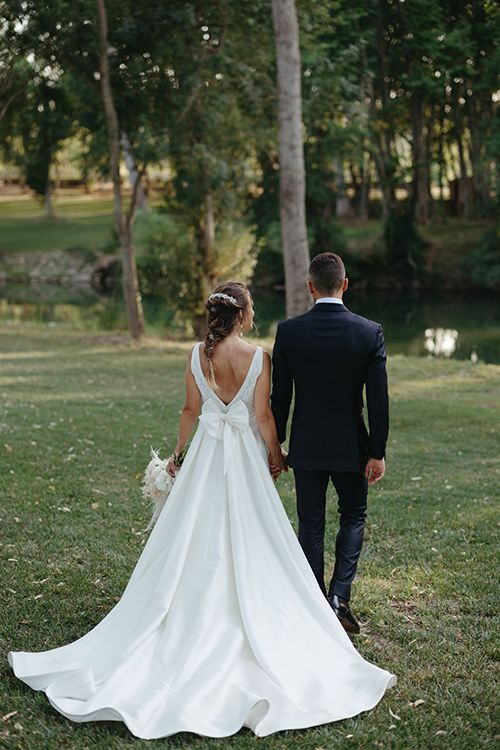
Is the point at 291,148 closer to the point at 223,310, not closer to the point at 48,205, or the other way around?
the point at 223,310

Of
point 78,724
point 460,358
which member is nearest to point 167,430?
point 78,724

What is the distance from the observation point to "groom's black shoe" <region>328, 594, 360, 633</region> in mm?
5697

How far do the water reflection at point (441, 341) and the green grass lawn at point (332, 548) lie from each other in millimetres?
10528

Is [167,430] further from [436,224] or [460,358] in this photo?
[436,224]

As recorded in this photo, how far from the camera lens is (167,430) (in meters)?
11.9

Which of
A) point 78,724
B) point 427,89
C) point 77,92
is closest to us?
point 78,724

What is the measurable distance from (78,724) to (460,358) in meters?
20.8

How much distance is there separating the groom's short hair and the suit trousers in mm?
1096

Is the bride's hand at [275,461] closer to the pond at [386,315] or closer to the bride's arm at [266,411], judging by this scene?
the bride's arm at [266,411]

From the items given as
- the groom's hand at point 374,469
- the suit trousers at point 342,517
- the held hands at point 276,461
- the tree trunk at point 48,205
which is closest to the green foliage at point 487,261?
the tree trunk at point 48,205

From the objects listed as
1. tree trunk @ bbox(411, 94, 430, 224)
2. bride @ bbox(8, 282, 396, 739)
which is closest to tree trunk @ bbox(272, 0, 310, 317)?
bride @ bbox(8, 282, 396, 739)

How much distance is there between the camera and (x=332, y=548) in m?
7.50

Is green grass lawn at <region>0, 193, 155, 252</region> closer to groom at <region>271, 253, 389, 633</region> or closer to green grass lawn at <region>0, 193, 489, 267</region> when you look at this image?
green grass lawn at <region>0, 193, 489, 267</region>

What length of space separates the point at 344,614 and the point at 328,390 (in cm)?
145
